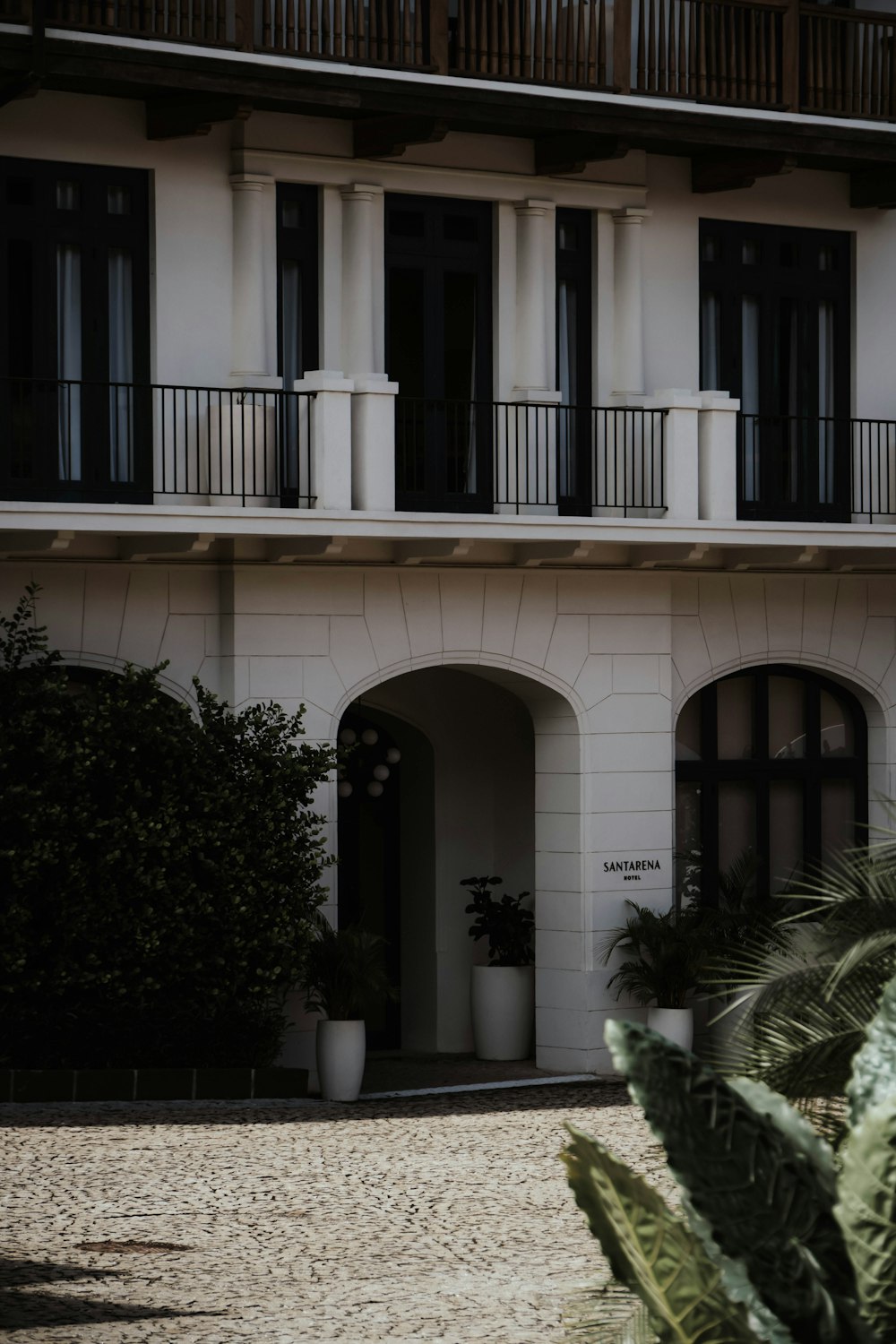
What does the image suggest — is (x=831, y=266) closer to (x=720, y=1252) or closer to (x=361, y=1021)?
(x=361, y=1021)

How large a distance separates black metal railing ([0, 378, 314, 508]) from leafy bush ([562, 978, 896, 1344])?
474 inches

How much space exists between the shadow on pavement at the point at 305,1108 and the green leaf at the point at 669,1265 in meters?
9.57

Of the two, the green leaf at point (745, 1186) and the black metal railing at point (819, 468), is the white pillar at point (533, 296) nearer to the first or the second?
the black metal railing at point (819, 468)

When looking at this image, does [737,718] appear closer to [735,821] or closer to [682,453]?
[735,821]

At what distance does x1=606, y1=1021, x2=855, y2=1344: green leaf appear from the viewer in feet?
20.6

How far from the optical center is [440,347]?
1991 cm

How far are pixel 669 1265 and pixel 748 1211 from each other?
32cm

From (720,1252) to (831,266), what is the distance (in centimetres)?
1685

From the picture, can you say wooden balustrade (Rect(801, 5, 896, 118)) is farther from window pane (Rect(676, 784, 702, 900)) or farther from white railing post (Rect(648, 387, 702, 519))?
window pane (Rect(676, 784, 702, 900))

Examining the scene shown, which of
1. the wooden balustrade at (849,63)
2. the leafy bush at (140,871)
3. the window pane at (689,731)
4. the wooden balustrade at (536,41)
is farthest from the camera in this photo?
the window pane at (689,731)

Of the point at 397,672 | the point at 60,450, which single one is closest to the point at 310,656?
the point at 397,672

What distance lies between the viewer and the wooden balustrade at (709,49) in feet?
65.4

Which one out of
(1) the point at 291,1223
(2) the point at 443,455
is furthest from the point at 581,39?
(1) the point at 291,1223

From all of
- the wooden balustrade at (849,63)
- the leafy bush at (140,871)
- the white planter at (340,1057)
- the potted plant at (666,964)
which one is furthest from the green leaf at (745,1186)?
the wooden balustrade at (849,63)
